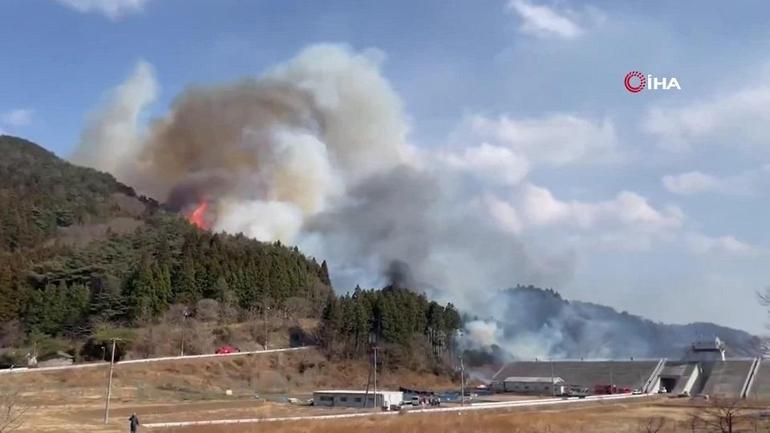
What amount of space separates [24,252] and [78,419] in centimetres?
8978

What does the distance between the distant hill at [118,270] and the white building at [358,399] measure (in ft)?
140

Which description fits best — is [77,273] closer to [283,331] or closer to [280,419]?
[283,331]

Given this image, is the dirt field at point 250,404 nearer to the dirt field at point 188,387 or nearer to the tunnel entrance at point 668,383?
the dirt field at point 188,387

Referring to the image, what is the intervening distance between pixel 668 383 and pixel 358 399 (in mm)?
50526

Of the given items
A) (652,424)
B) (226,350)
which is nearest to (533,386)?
(226,350)

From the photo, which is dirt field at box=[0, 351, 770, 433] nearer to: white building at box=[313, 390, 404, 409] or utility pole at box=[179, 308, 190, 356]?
white building at box=[313, 390, 404, 409]

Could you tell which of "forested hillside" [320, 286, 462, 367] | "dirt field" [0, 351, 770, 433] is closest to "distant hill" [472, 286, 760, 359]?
"forested hillside" [320, 286, 462, 367]

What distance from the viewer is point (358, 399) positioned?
225 feet

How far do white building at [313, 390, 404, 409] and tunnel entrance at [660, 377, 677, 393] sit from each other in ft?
151

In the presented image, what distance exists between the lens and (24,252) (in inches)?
4988

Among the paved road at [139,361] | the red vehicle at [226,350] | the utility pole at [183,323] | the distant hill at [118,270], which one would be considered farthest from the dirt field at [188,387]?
the distant hill at [118,270]

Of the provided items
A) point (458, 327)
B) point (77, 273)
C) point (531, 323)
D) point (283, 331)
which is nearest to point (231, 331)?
point (283, 331)

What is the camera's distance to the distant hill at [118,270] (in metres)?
103

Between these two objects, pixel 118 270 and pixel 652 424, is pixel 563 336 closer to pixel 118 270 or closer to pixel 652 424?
pixel 118 270
